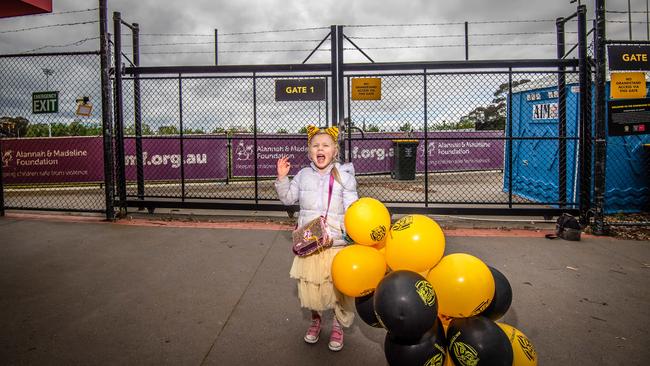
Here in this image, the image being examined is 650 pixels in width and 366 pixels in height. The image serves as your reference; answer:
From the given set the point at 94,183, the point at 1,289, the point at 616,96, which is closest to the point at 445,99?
the point at 616,96

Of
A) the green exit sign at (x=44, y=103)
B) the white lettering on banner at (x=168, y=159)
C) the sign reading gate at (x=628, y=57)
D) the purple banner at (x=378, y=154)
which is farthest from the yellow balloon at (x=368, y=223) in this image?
the white lettering on banner at (x=168, y=159)

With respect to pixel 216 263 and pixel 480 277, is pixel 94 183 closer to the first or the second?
pixel 216 263

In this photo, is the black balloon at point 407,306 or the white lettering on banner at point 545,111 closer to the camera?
the black balloon at point 407,306

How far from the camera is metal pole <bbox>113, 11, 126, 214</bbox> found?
6.20 m

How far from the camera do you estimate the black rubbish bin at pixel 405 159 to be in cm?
1167

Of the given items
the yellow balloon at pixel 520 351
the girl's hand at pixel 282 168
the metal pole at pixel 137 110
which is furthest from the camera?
the metal pole at pixel 137 110

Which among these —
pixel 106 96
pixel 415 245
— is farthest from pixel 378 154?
pixel 415 245

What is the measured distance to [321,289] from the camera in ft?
8.23

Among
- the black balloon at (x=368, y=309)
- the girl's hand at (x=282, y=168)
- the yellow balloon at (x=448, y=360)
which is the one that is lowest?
the yellow balloon at (x=448, y=360)

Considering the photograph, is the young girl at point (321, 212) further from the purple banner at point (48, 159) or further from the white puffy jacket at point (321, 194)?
the purple banner at point (48, 159)

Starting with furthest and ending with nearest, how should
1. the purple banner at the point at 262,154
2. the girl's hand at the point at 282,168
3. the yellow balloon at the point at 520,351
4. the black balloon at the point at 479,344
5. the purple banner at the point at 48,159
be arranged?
the purple banner at the point at 262,154
the purple banner at the point at 48,159
the girl's hand at the point at 282,168
the yellow balloon at the point at 520,351
the black balloon at the point at 479,344

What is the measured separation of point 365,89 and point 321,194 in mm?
3639

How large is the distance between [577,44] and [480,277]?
5.38 m

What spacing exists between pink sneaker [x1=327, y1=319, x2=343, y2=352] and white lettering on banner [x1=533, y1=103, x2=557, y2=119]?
23.2 feet
